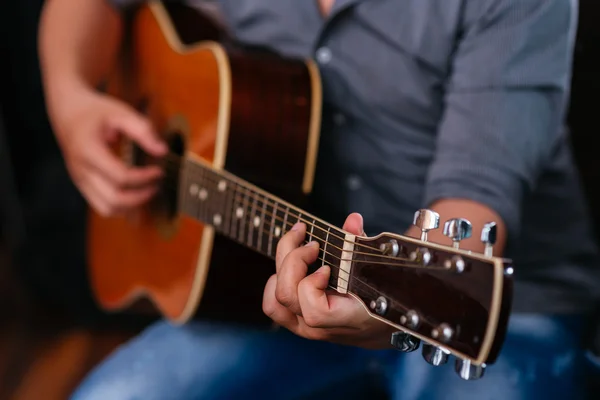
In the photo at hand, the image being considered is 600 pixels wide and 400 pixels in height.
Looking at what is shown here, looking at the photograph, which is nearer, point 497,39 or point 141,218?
point 497,39

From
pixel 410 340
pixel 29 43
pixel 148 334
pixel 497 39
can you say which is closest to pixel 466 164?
pixel 497 39

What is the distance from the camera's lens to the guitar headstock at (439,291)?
0.35m

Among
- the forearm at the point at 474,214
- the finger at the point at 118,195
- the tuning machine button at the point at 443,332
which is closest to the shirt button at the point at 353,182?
the forearm at the point at 474,214

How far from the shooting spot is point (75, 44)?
89cm

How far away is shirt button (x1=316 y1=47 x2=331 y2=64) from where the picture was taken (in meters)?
0.71

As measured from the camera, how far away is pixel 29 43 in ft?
3.76

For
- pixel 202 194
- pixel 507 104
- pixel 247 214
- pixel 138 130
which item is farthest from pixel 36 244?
pixel 507 104

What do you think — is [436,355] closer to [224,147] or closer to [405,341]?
[405,341]

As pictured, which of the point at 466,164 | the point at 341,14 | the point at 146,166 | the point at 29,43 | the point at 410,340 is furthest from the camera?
the point at 29,43

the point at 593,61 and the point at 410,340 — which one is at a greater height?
the point at 593,61

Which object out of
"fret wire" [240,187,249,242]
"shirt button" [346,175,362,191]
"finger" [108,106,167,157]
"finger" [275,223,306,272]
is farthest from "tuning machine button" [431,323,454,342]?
"finger" [108,106,167,157]

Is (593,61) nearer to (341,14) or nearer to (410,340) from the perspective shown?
(341,14)

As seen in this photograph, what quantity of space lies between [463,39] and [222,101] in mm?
229

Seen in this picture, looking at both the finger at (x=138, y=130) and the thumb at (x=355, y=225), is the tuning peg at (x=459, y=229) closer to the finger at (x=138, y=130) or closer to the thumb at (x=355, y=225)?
the thumb at (x=355, y=225)
